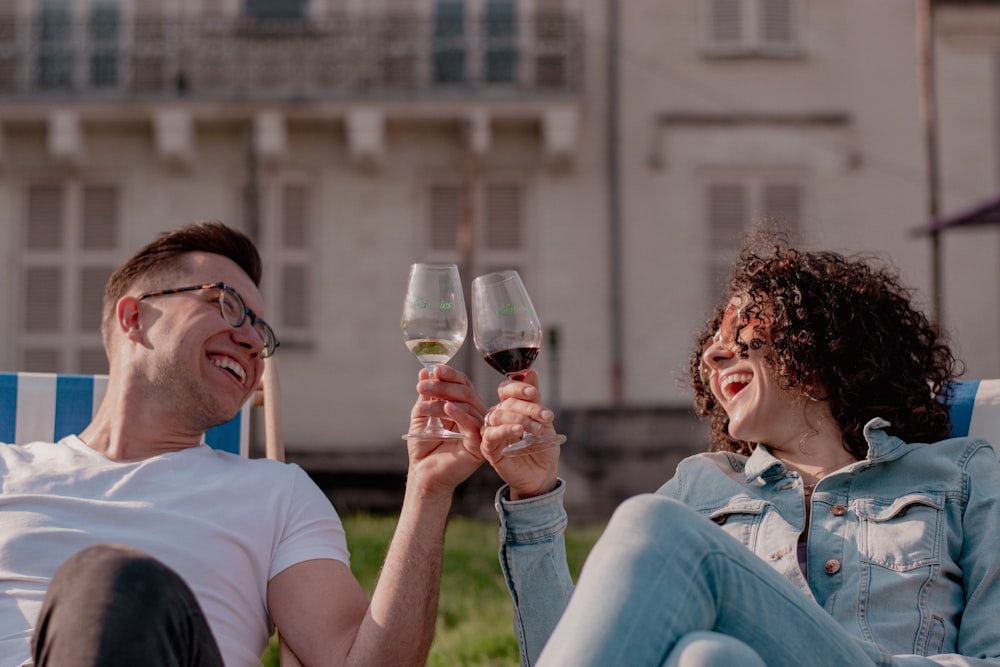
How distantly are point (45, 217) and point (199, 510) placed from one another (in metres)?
11.5

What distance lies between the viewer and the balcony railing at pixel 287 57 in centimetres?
1312

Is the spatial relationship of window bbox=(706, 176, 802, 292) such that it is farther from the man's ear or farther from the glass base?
the glass base

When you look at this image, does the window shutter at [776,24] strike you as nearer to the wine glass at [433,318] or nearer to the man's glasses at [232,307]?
the man's glasses at [232,307]

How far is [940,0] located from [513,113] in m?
4.56

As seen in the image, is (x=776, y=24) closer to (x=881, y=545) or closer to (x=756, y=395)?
(x=756, y=395)

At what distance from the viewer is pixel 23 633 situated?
7.95 ft

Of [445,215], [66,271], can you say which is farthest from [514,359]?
[66,271]

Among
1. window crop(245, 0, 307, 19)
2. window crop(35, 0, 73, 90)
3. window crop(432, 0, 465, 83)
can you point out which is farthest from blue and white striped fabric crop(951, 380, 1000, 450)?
window crop(35, 0, 73, 90)

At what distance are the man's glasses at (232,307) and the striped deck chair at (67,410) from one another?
301 mm

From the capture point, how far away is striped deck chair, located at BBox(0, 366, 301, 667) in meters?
3.19

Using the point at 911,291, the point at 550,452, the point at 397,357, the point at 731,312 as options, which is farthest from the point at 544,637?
the point at 397,357

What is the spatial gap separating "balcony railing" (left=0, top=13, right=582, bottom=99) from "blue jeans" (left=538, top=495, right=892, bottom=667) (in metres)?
11.3

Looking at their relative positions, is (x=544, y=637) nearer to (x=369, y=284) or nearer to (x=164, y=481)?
(x=164, y=481)

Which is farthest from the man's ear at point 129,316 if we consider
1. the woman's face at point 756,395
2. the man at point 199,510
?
the woman's face at point 756,395
